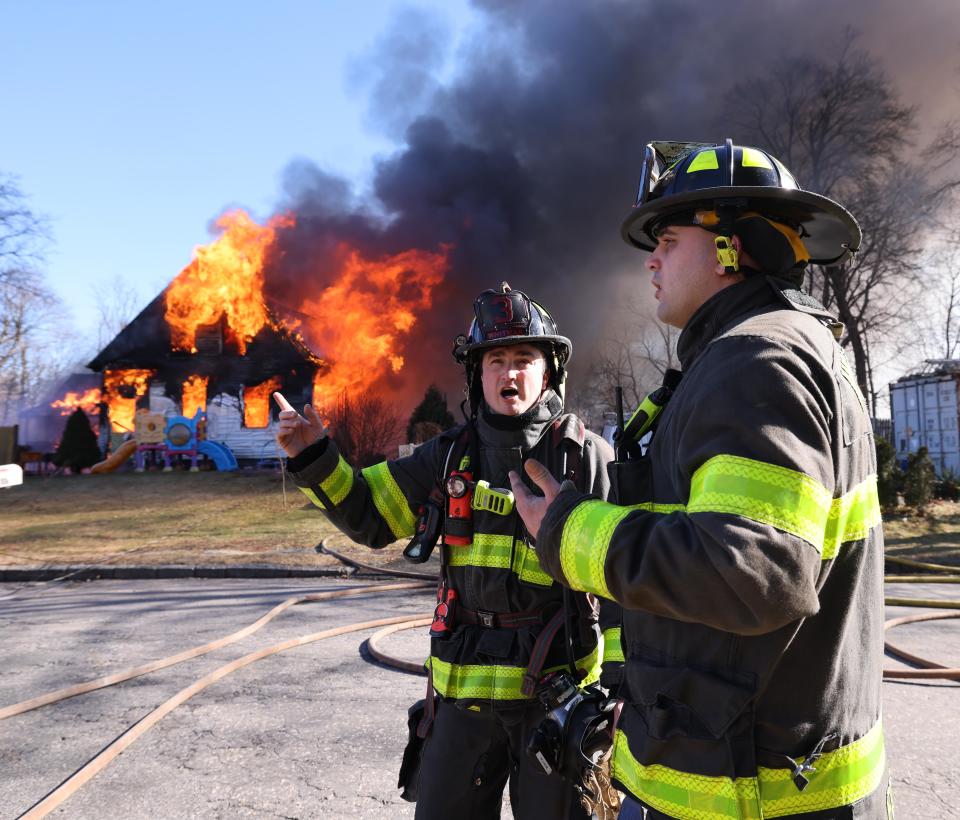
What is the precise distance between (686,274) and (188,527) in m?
12.9

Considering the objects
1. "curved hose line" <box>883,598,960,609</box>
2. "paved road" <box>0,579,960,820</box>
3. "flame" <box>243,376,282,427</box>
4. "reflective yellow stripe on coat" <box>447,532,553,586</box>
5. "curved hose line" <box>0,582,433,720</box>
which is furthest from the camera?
"flame" <box>243,376,282,427</box>

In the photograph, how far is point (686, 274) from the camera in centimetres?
166

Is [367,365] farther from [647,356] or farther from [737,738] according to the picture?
[737,738]

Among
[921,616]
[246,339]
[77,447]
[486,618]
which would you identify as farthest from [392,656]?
[246,339]

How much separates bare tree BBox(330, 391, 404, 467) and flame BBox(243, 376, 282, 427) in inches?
248

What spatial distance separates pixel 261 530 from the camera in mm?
12445

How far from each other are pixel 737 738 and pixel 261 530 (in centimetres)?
1190

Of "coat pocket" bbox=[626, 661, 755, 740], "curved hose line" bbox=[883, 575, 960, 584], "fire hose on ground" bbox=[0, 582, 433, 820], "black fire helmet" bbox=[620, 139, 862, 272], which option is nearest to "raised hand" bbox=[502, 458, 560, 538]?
"coat pocket" bbox=[626, 661, 755, 740]

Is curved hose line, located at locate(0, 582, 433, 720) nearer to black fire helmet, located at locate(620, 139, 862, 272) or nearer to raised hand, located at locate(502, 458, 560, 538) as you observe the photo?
raised hand, located at locate(502, 458, 560, 538)

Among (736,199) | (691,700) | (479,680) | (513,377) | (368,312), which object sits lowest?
(479,680)

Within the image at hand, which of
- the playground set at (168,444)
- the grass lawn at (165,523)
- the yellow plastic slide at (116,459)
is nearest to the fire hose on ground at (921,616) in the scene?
the grass lawn at (165,523)

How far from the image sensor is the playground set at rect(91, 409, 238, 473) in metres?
24.0

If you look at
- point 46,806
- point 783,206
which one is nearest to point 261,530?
point 46,806

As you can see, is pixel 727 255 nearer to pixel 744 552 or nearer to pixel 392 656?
pixel 744 552
